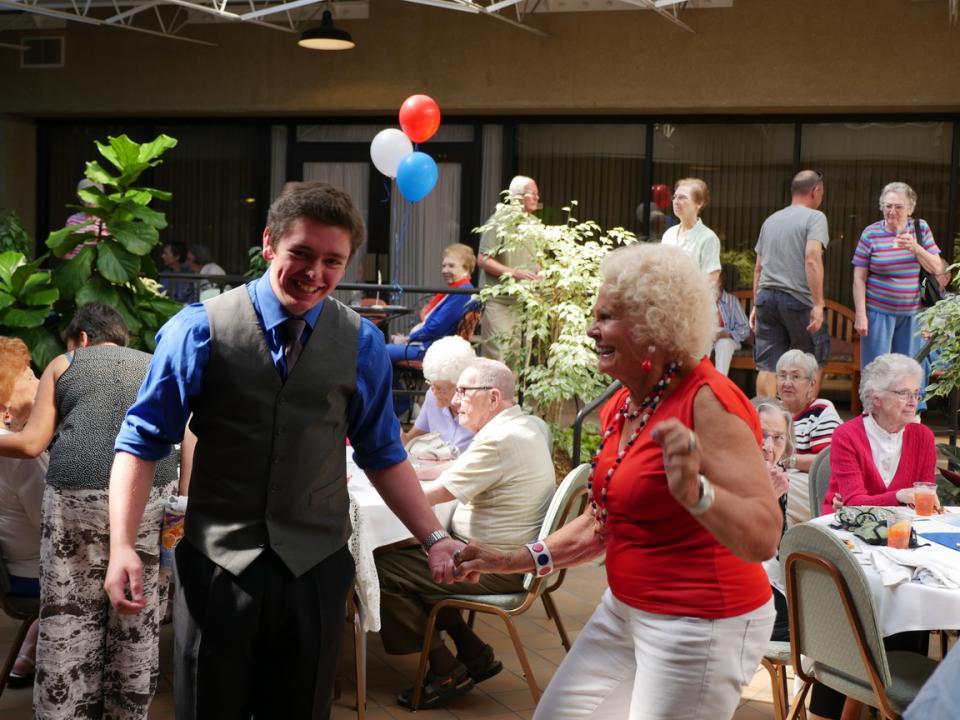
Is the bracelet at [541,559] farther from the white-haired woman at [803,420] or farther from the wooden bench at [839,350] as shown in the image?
the wooden bench at [839,350]

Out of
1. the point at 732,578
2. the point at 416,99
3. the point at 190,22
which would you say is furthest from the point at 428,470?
the point at 190,22

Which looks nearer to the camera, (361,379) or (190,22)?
(361,379)

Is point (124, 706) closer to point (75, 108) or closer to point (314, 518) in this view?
point (314, 518)

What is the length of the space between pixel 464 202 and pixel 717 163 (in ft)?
9.17

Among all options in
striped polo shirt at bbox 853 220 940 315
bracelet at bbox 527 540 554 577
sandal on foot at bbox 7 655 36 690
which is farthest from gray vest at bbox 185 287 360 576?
striped polo shirt at bbox 853 220 940 315

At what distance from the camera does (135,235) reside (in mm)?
6855

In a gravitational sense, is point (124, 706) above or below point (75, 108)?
below

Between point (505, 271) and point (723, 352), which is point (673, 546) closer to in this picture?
point (505, 271)

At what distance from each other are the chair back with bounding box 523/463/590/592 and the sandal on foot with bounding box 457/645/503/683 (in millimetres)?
437

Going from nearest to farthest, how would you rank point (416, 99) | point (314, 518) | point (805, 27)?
point (314, 518) < point (416, 99) < point (805, 27)

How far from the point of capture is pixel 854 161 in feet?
38.7

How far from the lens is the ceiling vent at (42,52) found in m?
13.9

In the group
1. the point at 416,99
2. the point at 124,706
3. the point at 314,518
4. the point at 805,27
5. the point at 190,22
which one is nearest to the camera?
the point at 314,518

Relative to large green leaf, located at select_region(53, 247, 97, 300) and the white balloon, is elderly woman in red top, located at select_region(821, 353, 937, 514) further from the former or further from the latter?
the white balloon
